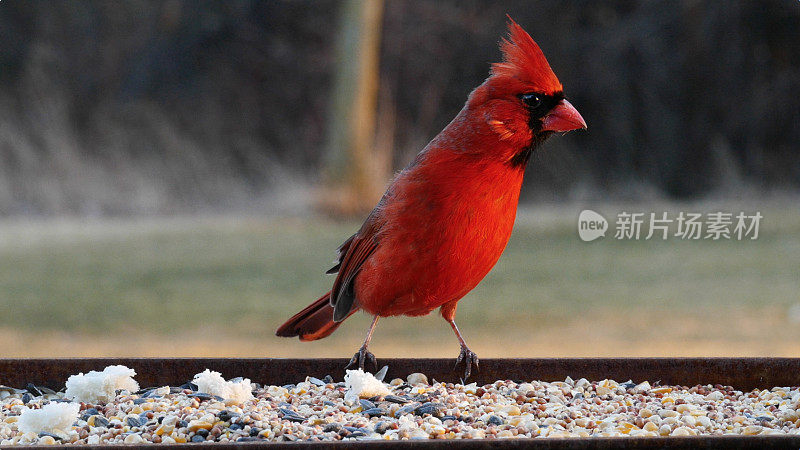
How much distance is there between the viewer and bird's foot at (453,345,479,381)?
179cm

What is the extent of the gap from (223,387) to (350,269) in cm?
42

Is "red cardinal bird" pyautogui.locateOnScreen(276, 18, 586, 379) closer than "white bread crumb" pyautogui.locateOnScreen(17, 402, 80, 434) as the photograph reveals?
No

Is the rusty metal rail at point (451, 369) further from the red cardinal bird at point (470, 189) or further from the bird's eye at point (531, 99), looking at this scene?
the bird's eye at point (531, 99)

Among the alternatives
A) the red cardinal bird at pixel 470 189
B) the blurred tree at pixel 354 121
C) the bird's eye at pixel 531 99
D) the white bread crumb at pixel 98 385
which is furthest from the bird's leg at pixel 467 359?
the blurred tree at pixel 354 121

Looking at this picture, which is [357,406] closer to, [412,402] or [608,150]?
[412,402]

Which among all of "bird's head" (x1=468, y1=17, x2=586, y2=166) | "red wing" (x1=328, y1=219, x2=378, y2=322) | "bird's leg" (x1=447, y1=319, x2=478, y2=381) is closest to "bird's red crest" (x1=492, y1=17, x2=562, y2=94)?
"bird's head" (x1=468, y1=17, x2=586, y2=166)

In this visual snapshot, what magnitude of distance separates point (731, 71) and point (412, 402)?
4.42 m

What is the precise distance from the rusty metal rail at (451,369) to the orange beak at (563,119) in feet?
1.53

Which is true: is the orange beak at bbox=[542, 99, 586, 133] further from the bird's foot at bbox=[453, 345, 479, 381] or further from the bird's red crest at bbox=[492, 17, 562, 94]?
the bird's foot at bbox=[453, 345, 479, 381]

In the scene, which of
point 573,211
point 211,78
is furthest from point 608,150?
point 211,78

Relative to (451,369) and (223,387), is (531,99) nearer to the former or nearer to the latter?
(451,369)

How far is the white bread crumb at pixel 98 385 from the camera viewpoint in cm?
160

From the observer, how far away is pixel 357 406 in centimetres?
155

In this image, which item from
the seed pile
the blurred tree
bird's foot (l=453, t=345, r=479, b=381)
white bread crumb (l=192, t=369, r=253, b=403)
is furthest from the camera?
the blurred tree
